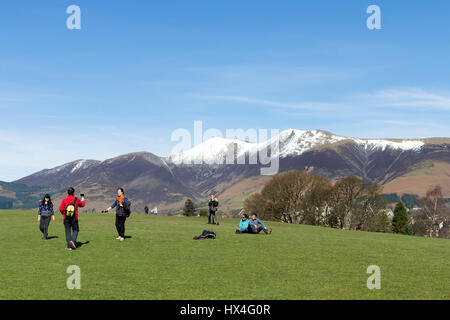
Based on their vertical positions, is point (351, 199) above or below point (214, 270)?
below

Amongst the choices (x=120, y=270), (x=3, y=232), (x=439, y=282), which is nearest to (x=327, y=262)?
(x=439, y=282)

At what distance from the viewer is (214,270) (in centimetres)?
1572

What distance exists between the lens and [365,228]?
9875 centimetres

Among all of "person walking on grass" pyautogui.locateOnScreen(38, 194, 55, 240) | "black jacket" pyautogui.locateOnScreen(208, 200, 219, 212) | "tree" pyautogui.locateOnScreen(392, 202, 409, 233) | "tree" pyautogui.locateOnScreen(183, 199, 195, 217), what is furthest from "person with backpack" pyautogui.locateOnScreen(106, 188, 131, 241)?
"tree" pyautogui.locateOnScreen(183, 199, 195, 217)

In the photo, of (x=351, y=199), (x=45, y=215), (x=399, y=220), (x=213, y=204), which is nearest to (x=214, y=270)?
(x=45, y=215)

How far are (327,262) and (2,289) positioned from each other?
12.0 meters

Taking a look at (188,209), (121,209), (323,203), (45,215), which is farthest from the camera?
(188,209)

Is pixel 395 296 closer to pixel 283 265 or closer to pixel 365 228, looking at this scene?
pixel 283 265

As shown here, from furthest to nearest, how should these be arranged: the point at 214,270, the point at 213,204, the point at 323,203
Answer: the point at 323,203, the point at 213,204, the point at 214,270

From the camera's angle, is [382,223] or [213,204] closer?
[213,204]

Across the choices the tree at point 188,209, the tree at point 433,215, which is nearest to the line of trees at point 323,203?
the tree at point 433,215

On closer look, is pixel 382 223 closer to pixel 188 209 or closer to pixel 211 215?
pixel 188 209

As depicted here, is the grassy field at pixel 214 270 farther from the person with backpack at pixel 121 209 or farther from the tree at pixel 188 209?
the tree at pixel 188 209

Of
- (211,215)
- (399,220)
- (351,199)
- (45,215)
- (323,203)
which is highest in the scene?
(45,215)
